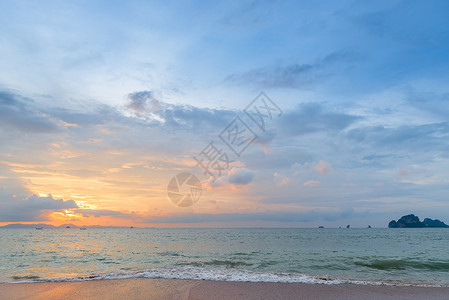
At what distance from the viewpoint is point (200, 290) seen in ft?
43.6

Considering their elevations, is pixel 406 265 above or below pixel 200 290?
below

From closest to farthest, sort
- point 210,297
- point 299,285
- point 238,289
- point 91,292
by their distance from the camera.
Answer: point 210,297 < point 91,292 < point 238,289 < point 299,285

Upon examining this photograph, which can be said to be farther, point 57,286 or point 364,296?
point 57,286

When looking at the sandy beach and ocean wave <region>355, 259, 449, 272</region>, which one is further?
ocean wave <region>355, 259, 449, 272</region>

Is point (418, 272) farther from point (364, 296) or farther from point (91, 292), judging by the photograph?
point (91, 292)

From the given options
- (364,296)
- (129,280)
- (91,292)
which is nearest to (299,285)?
(364,296)

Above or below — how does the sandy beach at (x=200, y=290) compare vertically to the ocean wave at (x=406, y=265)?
above

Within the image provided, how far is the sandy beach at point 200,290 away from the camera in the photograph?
1231 cm

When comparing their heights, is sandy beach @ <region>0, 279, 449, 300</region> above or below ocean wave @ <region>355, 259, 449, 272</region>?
above

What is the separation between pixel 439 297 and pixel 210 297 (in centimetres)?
1042

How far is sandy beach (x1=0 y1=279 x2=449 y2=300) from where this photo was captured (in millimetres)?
12312

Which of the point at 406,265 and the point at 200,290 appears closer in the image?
the point at 200,290

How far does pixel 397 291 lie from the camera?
13.5 metres

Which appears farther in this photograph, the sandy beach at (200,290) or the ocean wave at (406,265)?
the ocean wave at (406,265)
